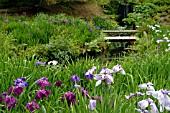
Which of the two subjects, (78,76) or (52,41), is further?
(52,41)

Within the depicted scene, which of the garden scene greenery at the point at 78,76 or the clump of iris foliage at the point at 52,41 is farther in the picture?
the clump of iris foliage at the point at 52,41

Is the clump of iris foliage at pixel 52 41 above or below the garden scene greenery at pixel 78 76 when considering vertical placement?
below

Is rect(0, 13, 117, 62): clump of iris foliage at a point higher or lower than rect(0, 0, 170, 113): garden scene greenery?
lower

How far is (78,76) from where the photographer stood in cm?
319

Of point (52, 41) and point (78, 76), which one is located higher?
A: point (78, 76)

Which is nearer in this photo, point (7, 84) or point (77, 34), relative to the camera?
point (7, 84)

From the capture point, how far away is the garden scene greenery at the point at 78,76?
6.35 ft

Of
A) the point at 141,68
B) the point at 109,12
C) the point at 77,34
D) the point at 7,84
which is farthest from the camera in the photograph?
the point at 109,12

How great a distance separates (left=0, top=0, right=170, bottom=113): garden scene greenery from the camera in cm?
194

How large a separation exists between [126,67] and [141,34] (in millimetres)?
5223

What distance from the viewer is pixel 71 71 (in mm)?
3262

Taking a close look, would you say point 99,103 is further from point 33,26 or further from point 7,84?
point 33,26

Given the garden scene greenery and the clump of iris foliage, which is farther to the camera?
the clump of iris foliage

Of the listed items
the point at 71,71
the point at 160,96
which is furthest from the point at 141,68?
the point at 160,96
